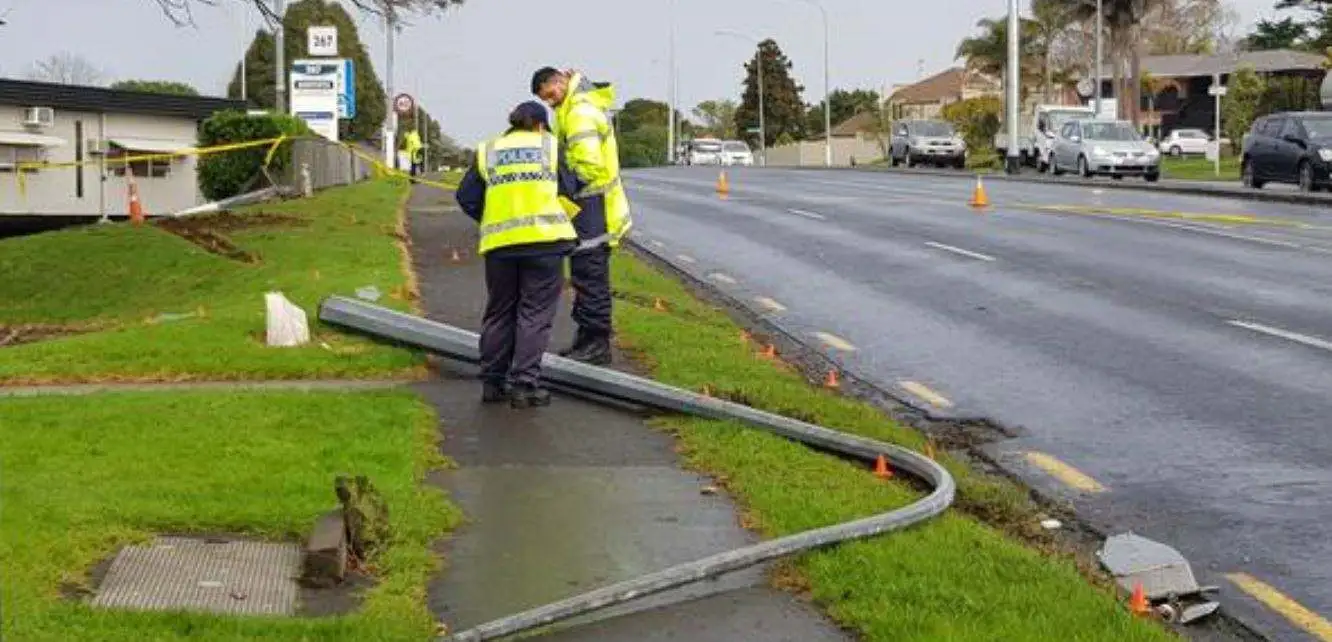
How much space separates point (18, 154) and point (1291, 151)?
28.4 metres

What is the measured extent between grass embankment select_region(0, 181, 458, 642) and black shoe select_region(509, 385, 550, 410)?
53 cm

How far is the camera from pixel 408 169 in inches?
1917

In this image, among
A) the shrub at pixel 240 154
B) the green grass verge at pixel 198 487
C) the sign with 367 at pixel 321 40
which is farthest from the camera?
the sign with 367 at pixel 321 40

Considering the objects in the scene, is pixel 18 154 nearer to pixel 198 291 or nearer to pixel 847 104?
pixel 198 291

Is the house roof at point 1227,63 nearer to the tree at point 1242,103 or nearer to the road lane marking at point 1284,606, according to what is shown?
the tree at point 1242,103

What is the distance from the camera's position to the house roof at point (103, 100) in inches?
1555

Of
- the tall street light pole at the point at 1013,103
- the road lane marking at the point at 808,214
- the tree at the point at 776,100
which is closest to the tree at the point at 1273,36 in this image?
the tree at the point at 776,100

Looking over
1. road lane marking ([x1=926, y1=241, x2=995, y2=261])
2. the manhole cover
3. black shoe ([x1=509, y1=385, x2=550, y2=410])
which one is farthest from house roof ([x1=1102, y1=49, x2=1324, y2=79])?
the manhole cover

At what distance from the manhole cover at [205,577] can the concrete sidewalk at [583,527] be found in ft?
1.74

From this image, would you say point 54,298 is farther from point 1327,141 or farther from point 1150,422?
point 1327,141

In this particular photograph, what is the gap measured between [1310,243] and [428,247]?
33.7ft

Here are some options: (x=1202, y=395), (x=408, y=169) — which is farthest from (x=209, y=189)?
(x=1202, y=395)

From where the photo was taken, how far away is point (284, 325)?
10.7m

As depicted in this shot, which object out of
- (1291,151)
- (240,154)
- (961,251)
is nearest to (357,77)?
(240,154)
